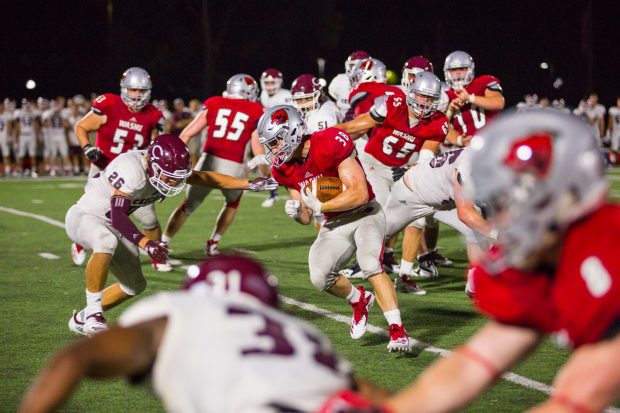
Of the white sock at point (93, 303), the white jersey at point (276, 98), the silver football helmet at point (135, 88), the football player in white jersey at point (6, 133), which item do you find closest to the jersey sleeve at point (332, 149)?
the white sock at point (93, 303)

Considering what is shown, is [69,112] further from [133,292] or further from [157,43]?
[133,292]

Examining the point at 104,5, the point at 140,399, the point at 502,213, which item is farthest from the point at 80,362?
the point at 104,5

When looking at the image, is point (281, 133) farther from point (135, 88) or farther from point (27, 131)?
point (27, 131)

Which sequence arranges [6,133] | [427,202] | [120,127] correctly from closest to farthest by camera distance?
[427,202] → [120,127] → [6,133]

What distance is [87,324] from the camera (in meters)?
6.13

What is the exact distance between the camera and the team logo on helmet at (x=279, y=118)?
6.04 meters

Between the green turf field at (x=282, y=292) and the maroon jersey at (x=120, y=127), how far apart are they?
1.16 meters

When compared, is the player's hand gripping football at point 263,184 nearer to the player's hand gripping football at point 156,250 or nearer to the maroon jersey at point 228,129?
the player's hand gripping football at point 156,250

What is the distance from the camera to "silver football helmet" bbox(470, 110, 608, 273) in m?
2.18

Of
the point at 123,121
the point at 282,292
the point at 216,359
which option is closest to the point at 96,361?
the point at 216,359

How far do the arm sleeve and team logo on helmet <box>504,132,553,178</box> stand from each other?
390cm

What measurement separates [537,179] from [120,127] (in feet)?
24.7

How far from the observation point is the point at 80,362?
215cm

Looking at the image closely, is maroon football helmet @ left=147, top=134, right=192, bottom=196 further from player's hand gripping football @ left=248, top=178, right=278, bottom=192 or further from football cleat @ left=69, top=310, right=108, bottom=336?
football cleat @ left=69, top=310, right=108, bottom=336
